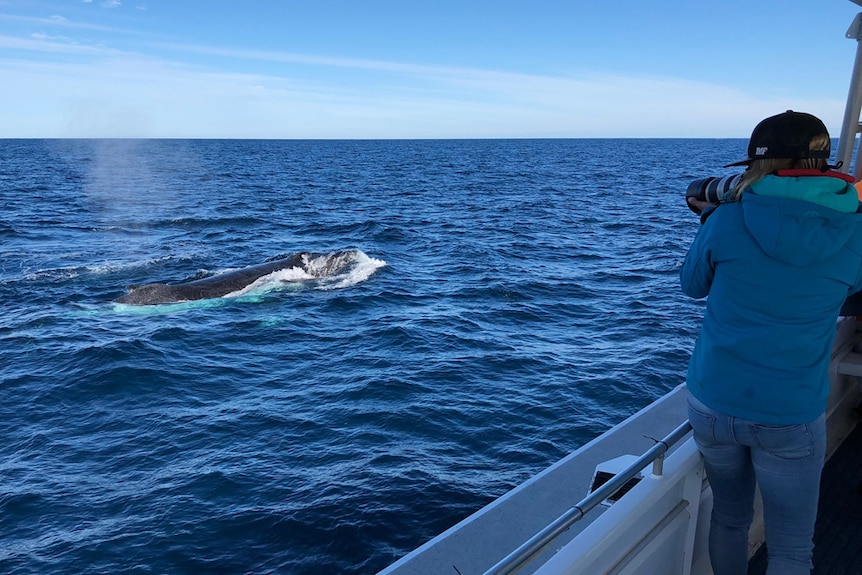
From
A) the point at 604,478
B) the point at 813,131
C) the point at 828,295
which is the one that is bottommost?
the point at 604,478

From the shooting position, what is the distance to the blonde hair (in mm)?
2855

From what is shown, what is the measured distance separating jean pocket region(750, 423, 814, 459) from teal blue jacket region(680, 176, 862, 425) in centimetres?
4

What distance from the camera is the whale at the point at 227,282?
61.1 feet

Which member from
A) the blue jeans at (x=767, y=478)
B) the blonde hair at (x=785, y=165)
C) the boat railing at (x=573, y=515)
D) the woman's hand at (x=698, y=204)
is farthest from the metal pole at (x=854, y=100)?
the boat railing at (x=573, y=515)

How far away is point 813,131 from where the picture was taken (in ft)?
9.39

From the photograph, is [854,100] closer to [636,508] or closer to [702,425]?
[702,425]

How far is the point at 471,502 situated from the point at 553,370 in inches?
197

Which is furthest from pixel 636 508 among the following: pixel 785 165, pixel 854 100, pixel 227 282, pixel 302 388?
pixel 227 282

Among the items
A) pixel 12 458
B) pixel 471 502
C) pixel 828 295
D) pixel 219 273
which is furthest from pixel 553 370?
pixel 219 273

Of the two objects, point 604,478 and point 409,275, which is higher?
point 604,478

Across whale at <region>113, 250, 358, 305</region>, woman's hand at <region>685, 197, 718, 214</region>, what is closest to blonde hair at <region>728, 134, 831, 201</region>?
woman's hand at <region>685, 197, 718, 214</region>

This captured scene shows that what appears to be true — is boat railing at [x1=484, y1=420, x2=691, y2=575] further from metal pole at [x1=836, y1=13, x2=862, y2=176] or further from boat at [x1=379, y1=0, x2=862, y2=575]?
metal pole at [x1=836, y1=13, x2=862, y2=176]

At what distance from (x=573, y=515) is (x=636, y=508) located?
1.78ft

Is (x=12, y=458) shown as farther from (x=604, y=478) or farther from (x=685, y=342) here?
(x=685, y=342)
